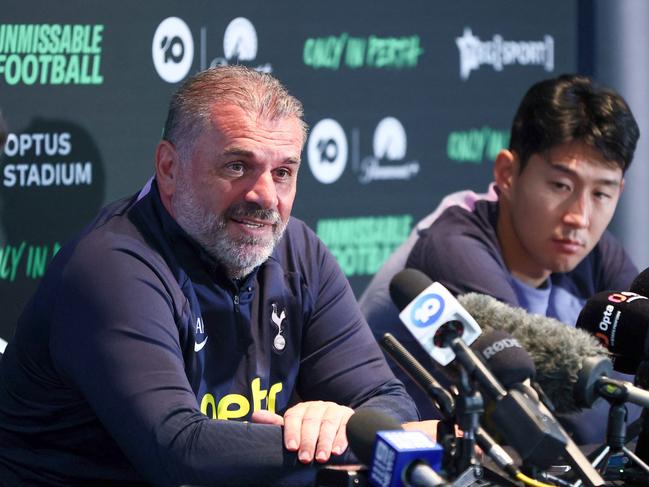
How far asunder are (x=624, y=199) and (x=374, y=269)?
126cm

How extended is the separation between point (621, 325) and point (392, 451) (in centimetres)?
78

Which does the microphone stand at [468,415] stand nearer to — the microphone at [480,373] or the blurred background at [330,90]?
the microphone at [480,373]

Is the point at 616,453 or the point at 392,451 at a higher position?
the point at 392,451

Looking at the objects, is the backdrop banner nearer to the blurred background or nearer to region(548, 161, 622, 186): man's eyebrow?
the blurred background

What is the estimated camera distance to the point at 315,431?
2037 millimetres

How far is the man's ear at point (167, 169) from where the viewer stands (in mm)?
2447

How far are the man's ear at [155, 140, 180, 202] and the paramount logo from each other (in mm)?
1941

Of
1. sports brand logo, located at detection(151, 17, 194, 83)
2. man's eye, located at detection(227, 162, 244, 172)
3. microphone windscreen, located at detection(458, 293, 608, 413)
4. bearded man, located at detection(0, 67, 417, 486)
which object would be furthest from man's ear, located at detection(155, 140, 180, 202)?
sports brand logo, located at detection(151, 17, 194, 83)

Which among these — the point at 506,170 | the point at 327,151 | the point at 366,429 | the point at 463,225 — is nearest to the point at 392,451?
the point at 366,429

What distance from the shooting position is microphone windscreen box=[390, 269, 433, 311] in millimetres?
1570

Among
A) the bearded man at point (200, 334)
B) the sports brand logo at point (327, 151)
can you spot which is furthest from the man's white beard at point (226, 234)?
the sports brand logo at point (327, 151)

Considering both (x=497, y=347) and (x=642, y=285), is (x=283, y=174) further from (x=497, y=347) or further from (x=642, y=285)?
(x=497, y=347)

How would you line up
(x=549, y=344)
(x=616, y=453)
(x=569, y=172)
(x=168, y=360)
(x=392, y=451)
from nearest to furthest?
(x=392, y=451), (x=549, y=344), (x=616, y=453), (x=168, y=360), (x=569, y=172)

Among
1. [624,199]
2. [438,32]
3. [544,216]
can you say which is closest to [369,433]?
[544,216]
